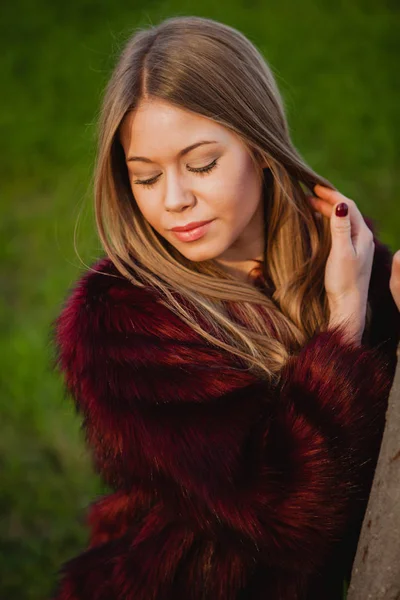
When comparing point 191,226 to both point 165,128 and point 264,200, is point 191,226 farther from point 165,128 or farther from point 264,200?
point 264,200

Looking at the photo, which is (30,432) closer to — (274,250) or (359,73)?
(274,250)

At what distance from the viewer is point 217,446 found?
182 cm

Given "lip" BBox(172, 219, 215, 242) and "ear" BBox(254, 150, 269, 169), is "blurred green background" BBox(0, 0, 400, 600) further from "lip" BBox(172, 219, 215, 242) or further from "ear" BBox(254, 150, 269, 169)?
"ear" BBox(254, 150, 269, 169)

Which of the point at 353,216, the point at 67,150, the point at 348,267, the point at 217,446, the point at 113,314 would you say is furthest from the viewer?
the point at 67,150

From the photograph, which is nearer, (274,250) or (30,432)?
(274,250)

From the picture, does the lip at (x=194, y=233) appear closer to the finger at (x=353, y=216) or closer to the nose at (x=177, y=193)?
the nose at (x=177, y=193)

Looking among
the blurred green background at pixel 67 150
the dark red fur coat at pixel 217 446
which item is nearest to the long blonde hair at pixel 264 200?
the dark red fur coat at pixel 217 446

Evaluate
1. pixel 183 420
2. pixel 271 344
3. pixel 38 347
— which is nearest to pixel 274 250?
pixel 271 344

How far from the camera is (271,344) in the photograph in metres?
2.15

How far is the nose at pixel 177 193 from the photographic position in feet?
6.66

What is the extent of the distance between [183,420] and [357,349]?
455mm

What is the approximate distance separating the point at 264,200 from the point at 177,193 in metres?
0.49

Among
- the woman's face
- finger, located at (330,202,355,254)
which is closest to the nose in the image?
the woman's face

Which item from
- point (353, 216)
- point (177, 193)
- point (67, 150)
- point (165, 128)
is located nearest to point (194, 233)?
point (177, 193)
